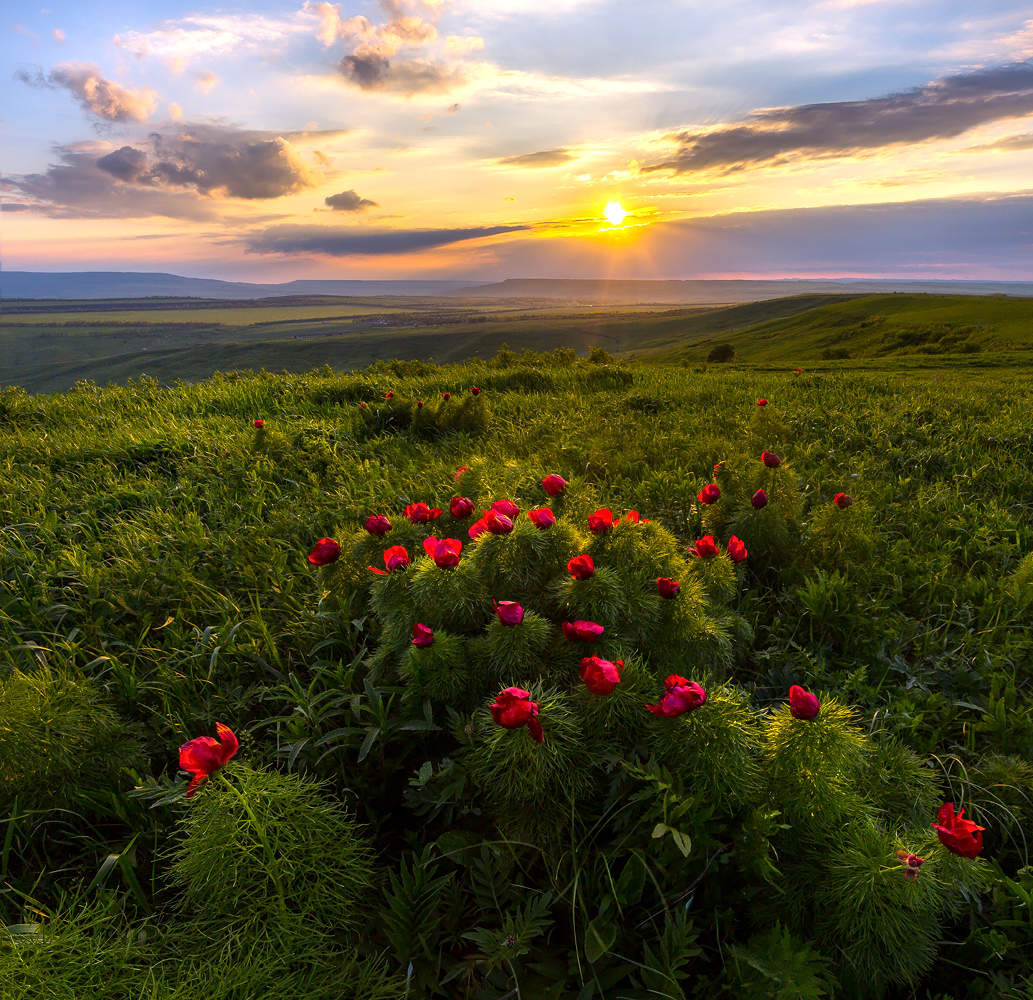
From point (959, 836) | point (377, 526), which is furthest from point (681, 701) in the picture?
point (377, 526)

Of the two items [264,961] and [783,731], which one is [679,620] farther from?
[264,961]

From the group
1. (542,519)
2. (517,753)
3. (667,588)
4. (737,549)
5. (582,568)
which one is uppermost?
(542,519)

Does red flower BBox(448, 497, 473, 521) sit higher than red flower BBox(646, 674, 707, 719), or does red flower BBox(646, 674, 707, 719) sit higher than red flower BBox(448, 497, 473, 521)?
red flower BBox(448, 497, 473, 521)

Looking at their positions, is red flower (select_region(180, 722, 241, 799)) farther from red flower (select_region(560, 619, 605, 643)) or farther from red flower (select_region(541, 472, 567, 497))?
red flower (select_region(541, 472, 567, 497))

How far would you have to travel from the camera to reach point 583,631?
199 centimetres

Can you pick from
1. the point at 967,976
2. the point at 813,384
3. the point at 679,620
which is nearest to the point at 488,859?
the point at 679,620

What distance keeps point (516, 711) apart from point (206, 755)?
0.89m

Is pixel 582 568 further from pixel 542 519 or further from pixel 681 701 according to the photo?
pixel 681 701

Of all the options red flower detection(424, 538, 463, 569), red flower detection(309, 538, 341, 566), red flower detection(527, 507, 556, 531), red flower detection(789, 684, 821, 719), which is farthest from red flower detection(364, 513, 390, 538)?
red flower detection(789, 684, 821, 719)

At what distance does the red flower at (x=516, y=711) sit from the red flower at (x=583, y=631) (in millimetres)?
339

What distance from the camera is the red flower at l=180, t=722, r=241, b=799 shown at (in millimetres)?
1608

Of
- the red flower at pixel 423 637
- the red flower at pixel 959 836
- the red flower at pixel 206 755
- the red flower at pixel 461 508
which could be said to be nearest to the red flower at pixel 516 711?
the red flower at pixel 423 637

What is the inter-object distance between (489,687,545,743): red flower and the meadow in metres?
0.01

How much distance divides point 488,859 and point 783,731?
1089 millimetres
